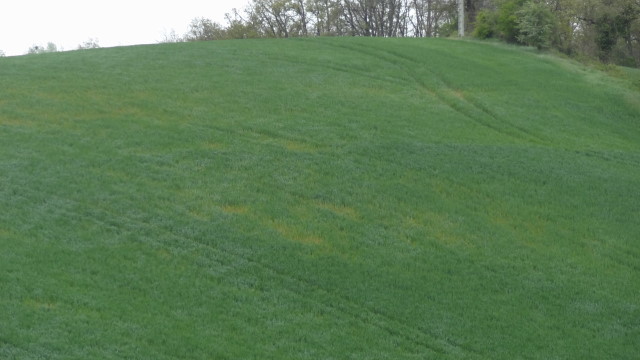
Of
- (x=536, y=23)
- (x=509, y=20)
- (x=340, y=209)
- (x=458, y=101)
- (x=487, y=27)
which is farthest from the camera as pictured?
(x=487, y=27)

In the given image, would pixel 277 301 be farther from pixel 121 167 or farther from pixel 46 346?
pixel 121 167

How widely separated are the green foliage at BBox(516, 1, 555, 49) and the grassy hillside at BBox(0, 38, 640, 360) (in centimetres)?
897

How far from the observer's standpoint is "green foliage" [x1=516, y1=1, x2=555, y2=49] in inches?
1449

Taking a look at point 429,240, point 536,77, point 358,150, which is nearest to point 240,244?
point 429,240

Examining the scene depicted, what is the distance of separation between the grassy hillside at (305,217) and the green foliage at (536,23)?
8969mm

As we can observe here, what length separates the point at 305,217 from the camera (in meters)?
17.0

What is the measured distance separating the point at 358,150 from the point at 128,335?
10005 millimetres

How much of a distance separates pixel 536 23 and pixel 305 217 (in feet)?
76.5

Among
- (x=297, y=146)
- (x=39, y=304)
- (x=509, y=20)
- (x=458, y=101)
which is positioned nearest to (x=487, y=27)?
(x=509, y=20)

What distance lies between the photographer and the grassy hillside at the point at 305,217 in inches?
506

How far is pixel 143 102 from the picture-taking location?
2361cm

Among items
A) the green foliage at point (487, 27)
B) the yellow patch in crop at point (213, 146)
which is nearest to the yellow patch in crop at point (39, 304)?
the yellow patch in crop at point (213, 146)

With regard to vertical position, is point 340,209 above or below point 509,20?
below

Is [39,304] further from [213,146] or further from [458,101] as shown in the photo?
[458,101]
